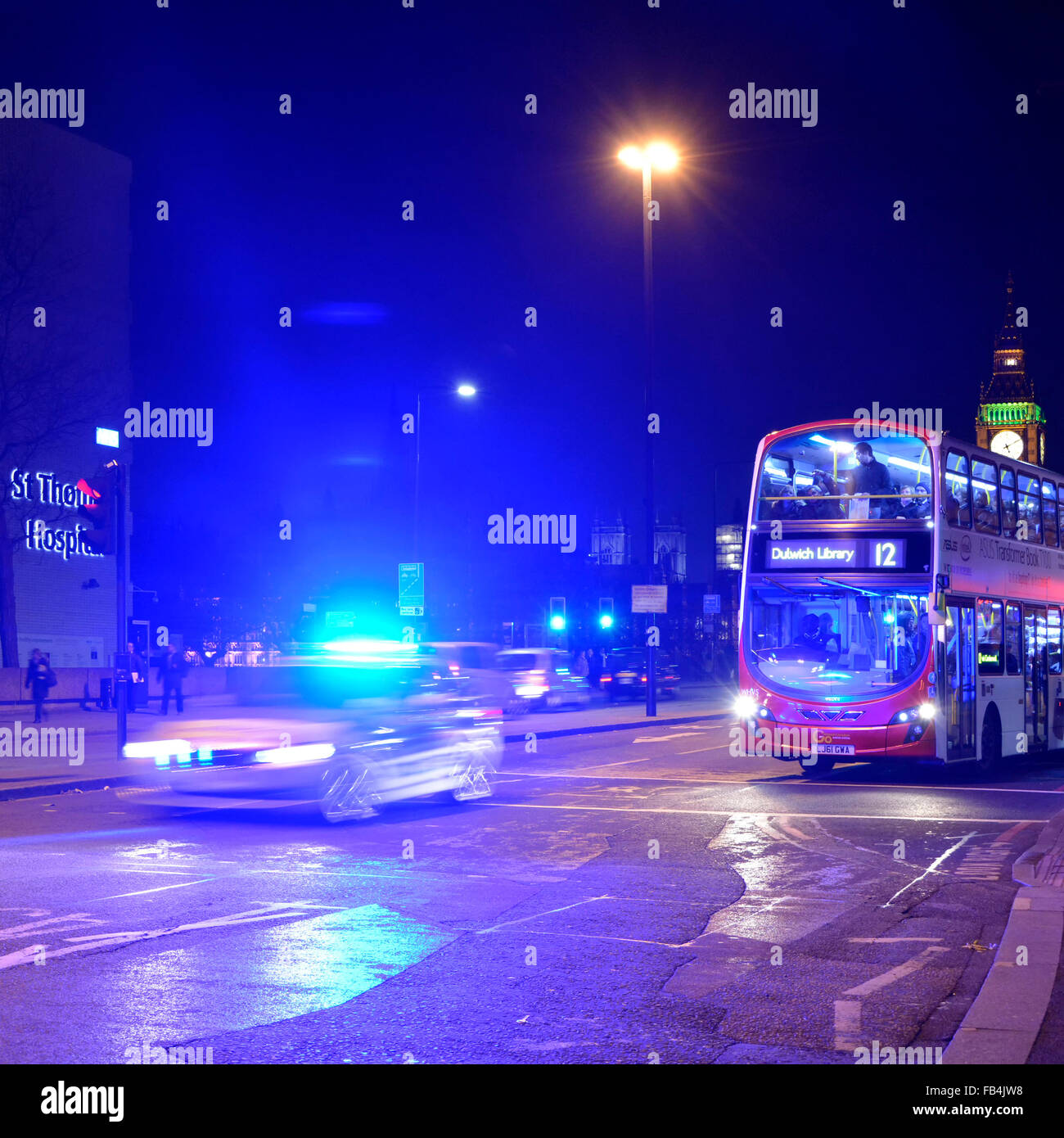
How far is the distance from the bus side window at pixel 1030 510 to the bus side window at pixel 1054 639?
1350 millimetres

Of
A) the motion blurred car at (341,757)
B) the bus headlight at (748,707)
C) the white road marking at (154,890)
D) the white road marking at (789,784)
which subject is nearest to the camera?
the white road marking at (154,890)

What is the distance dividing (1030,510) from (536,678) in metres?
16.2

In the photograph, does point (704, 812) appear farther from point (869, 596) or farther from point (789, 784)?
point (869, 596)

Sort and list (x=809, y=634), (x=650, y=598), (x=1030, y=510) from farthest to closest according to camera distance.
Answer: (x=650, y=598)
(x=1030, y=510)
(x=809, y=634)

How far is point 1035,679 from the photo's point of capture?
20.1 meters

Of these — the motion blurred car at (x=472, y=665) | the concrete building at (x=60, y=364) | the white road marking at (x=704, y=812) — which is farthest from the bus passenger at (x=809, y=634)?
the concrete building at (x=60, y=364)

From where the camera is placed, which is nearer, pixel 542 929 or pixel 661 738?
pixel 542 929

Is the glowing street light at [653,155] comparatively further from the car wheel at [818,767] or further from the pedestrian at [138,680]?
the pedestrian at [138,680]

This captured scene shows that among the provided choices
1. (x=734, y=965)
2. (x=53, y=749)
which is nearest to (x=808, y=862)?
Result: (x=734, y=965)

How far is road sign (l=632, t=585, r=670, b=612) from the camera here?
30.1m

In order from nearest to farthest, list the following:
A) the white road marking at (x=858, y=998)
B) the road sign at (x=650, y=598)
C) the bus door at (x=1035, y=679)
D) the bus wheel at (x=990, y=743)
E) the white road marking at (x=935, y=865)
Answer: the white road marking at (x=858, y=998) < the white road marking at (x=935, y=865) < the bus wheel at (x=990, y=743) < the bus door at (x=1035, y=679) < the road sign at (x=650, y=598)

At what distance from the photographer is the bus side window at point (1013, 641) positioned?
1898 cm

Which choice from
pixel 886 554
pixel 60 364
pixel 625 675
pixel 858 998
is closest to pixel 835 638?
pixel 886 554

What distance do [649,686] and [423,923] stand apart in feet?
73.9
